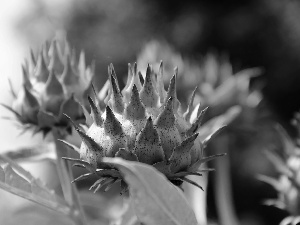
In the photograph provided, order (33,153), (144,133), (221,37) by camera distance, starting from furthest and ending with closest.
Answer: (221,37) < (33,153) < (144,133)

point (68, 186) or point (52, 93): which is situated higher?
point (52, 93)

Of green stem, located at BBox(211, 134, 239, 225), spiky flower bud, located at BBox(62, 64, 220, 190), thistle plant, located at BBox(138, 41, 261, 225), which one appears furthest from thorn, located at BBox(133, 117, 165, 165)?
thistle plant, located at BBox(138, 41, 261, 225)

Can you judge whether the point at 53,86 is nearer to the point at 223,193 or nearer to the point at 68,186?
the point at 68,186

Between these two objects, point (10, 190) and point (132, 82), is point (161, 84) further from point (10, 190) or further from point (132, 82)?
point (10, 190)

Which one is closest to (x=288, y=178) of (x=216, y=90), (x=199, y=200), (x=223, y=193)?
(x=199, y=200)

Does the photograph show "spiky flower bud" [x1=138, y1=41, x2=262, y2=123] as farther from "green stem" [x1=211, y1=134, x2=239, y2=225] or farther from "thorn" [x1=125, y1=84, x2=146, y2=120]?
"thorn" [x1=125, y1=84, x2=146, y2=120]

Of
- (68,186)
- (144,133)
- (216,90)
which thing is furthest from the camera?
(216,90)
